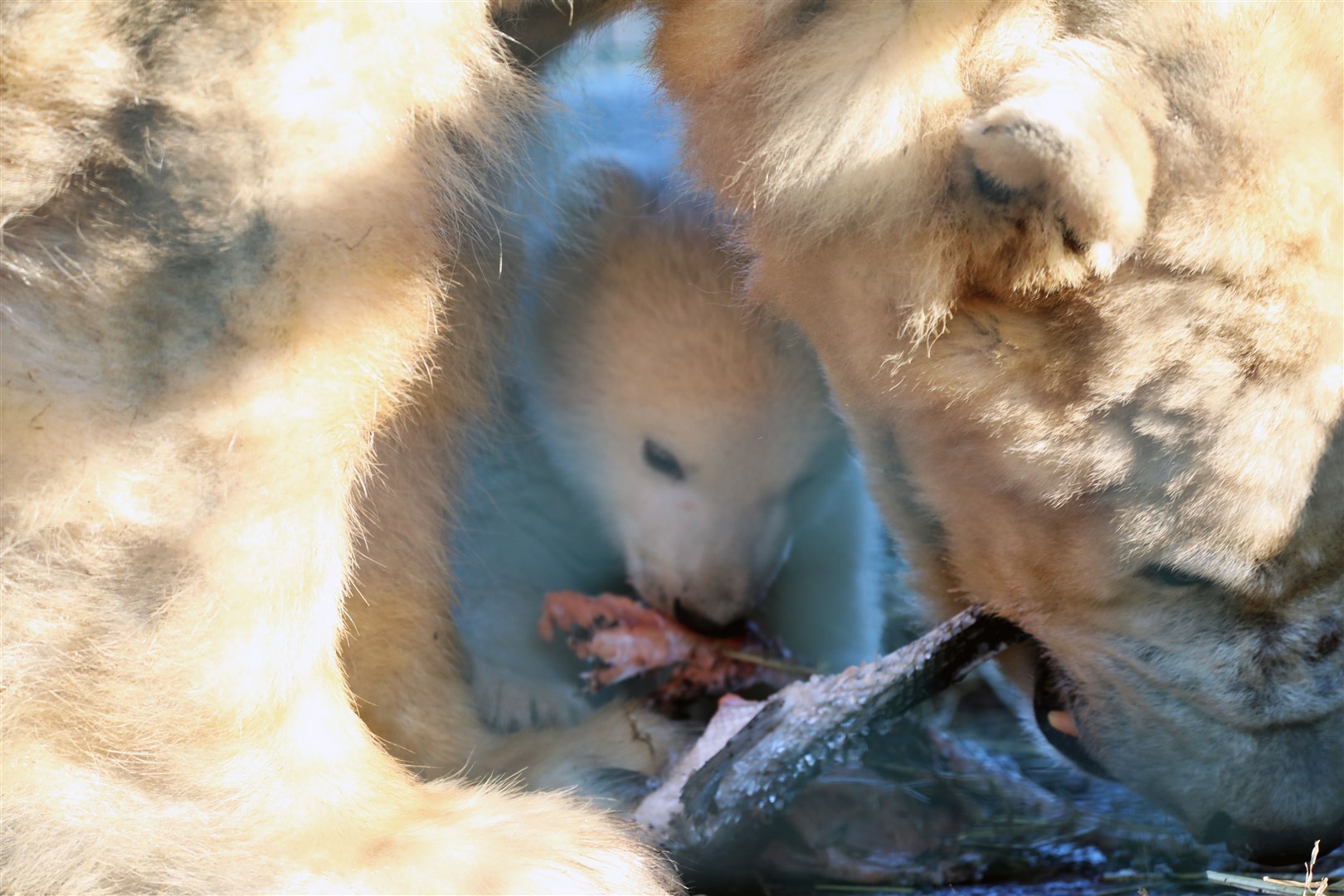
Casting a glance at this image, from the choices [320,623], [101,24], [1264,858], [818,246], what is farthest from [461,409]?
[1264,858]

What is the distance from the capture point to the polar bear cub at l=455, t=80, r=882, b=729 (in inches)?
75.2

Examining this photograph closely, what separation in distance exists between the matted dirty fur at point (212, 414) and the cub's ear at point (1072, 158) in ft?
1.65

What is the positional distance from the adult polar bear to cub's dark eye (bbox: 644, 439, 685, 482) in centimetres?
60

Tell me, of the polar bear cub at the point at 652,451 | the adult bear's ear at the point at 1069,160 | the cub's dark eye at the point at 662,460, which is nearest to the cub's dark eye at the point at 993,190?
the adult bear's ear at the point at 1069,160

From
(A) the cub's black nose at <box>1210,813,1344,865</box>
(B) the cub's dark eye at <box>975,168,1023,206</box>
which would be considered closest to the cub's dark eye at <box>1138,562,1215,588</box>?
(A) the cub's black nose at <box>1210,813,1344,865</box>

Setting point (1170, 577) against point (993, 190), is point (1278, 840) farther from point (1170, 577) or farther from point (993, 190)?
point (993, 190)

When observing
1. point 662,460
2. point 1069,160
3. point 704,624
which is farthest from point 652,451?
point 1069,160

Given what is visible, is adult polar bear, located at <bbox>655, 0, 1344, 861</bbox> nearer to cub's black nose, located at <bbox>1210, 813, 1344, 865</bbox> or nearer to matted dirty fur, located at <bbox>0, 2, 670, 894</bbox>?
cub's black nose, located at <bbox>1210, 813, 1344, 865</bbox>

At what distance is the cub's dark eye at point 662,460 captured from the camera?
2.01 meters

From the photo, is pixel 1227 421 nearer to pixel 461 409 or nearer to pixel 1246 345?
pixel 1246 345

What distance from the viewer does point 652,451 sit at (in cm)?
203

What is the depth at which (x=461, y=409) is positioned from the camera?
166 centimetres

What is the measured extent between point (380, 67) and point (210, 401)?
1.07 feet

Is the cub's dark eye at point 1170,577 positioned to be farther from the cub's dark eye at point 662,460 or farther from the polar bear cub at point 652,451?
the cub's dark eye at point 662,460
